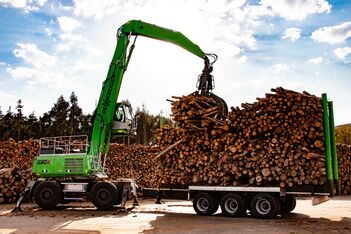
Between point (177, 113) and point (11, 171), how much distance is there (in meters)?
8.71

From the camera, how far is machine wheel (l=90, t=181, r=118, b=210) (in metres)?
14.6

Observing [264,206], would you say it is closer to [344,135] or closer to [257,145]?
[257,145]

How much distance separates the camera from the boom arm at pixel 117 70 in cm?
1575

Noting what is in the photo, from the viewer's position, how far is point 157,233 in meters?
9.24

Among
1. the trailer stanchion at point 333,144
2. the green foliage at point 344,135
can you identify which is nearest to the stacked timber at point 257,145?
the trailer stanchion at point 333,144

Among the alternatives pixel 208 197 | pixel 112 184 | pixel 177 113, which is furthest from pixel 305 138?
pixel 112 184

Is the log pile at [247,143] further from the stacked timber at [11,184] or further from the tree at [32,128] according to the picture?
the tree at [32,128]

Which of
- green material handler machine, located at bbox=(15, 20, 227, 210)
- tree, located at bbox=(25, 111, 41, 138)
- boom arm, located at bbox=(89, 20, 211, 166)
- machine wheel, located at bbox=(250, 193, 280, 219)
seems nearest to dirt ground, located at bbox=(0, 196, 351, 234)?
machine wheel, located at bbox=(250, 193, 280, 219)

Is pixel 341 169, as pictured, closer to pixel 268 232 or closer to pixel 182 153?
pixel 182 153

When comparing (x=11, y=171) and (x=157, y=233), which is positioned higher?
(x=11, y=171)

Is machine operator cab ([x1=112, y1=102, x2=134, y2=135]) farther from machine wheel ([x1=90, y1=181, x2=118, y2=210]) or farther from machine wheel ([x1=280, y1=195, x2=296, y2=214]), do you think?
machine wheel ([x1=280, y1=195, x2=296, y2=214])

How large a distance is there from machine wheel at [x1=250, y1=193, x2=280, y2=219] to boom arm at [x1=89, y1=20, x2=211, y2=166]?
5.89 meters

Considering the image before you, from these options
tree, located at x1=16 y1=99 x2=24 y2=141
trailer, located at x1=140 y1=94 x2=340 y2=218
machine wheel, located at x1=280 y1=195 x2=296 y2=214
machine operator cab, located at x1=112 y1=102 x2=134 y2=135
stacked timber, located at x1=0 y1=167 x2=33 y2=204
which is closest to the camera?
trailer, located at x1=140 y1=94 x2=340 y2=218

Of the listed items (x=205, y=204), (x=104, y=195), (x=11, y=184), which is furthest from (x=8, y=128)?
(x=205, y=204)
